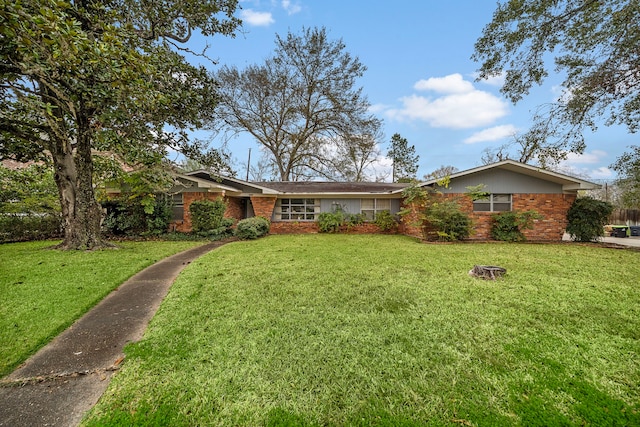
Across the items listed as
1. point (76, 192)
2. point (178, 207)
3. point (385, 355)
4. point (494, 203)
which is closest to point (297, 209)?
point (178, 207)

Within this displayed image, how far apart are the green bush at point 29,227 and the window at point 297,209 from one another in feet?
33.3

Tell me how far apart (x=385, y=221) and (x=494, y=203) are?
17.4ft

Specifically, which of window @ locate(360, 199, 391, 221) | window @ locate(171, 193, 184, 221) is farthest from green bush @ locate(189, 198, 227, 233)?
window @ locate(360, 199, 391, 221)

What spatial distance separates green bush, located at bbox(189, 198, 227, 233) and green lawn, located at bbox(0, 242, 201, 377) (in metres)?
3.68

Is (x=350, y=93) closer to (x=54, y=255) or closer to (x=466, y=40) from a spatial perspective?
(x=466, y=40)

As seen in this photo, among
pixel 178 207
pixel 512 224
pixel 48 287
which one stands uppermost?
pixel 178 207

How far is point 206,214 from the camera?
12305 mm

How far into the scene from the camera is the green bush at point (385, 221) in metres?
15.1

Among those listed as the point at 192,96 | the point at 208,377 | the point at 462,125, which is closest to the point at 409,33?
the point at 192,96

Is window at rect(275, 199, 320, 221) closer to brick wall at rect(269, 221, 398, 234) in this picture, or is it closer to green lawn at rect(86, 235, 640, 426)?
brick wall at rect(269, 221, 398, 234)

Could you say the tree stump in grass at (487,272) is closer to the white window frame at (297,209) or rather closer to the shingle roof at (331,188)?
the shingle roof at (331,188)

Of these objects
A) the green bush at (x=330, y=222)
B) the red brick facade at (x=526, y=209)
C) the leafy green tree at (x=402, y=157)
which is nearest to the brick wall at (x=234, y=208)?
the red brick facade at (x=526, y=209)

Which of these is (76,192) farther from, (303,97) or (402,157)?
(402,157)

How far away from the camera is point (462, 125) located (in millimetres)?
18016
